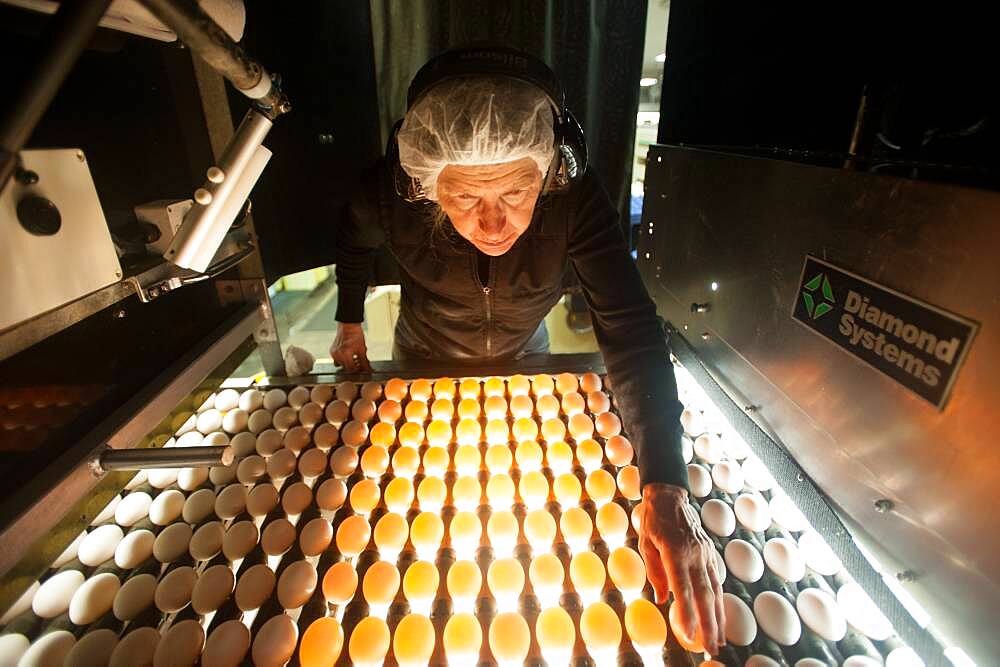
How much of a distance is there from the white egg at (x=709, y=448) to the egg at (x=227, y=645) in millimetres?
934

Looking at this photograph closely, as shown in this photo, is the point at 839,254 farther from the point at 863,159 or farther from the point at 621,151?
the point at 621,151

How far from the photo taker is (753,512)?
831 millimetres

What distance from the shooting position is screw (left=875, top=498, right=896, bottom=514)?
64 centimetres

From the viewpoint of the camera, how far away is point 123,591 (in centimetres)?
72

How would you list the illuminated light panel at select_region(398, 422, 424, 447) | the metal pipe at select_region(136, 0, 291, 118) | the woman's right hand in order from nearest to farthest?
the metal pipe at select_region(136, 0, 291, 118) → the illuminated light panel at select_region(398, 422, 424, 447) → the woman's right hand

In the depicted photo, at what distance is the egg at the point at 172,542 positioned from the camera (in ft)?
2.57

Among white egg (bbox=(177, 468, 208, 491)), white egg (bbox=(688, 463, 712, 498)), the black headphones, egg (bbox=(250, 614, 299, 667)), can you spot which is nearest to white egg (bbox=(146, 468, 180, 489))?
white egg (bbox=(177, 468, 208, 491))

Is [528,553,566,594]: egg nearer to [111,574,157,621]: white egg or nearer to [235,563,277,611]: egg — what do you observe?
[235,563,277,611]: egg

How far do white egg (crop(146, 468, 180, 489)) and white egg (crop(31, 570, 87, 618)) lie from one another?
0.64 ft

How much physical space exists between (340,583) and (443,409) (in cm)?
46

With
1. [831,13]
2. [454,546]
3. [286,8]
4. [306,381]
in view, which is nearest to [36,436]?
[306,381]

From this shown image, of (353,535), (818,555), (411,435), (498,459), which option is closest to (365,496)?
(353,535)

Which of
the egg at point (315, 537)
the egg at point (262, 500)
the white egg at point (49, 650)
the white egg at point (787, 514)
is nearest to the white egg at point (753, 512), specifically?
the white egg at point (787, 514)

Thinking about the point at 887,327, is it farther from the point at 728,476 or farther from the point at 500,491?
the point at 500,491
